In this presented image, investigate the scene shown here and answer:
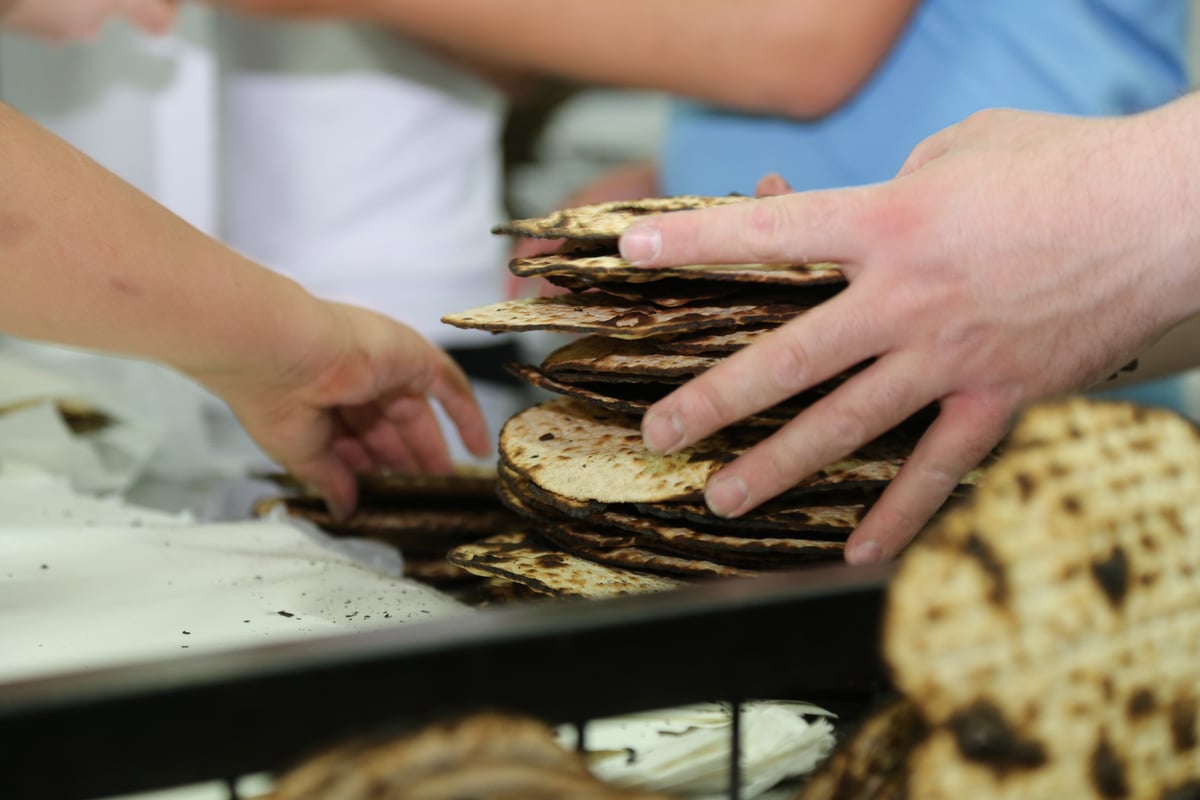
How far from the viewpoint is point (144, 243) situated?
0.70 meters

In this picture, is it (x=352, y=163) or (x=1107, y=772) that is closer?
(x=1107, y=772)

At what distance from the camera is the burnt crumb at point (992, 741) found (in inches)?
14.1

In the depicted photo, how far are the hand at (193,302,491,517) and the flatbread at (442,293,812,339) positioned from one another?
0.82ft

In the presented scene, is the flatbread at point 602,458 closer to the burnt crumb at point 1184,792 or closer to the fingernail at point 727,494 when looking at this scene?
the fingernail at point 727,494

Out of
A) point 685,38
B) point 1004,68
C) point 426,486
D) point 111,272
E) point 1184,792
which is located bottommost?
point 1184,792

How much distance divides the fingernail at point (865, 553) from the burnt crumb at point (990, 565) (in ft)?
0.88

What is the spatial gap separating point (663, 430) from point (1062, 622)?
0.96ft

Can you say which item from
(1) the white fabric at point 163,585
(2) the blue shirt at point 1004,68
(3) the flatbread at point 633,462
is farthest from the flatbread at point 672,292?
(2) the blue shirt at point 1004,68

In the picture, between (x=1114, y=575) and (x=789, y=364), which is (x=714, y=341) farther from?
(x=1114, y=575)

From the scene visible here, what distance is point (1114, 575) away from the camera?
15.1 inches

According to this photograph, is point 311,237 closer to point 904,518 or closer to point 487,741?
point 904,518

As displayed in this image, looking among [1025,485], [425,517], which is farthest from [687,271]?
[425,517]

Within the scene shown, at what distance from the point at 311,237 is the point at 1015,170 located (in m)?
1.27

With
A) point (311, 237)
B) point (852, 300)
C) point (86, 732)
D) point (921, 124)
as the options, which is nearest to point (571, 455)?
point (852, 300)
